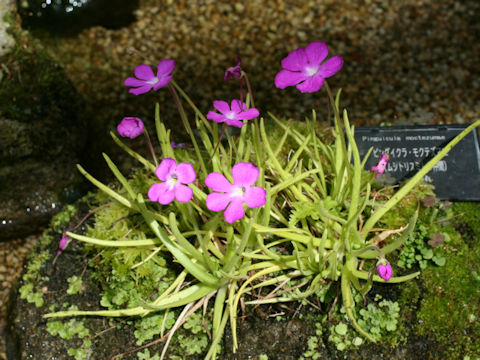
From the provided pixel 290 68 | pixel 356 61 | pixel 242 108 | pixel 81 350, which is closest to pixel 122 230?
pixel 81 350

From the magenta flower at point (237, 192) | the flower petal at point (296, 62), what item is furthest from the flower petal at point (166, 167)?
the flower petal at point (296, 62)

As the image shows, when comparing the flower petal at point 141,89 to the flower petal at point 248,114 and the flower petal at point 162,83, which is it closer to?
the flower petal at point 162,83

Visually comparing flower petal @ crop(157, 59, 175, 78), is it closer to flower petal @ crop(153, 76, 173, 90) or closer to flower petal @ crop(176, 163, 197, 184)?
flower petal @ crop(153, 76, 173, 90)

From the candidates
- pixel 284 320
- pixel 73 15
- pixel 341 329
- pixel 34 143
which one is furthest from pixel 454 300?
pixel 73 15

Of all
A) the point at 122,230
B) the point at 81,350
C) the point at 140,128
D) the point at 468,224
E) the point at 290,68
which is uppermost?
the point at 290,68

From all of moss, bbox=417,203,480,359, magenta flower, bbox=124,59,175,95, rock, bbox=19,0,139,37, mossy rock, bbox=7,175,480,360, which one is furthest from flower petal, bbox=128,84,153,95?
rock, bbox=19,0,139,37

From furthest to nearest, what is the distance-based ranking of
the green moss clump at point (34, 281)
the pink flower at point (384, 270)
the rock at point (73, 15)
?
the rock at point (73, 15) < the green moss clump at point (34, 281) < the pink flower at point (384, 270)

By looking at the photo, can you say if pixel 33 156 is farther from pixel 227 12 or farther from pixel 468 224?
pixel 468 224
